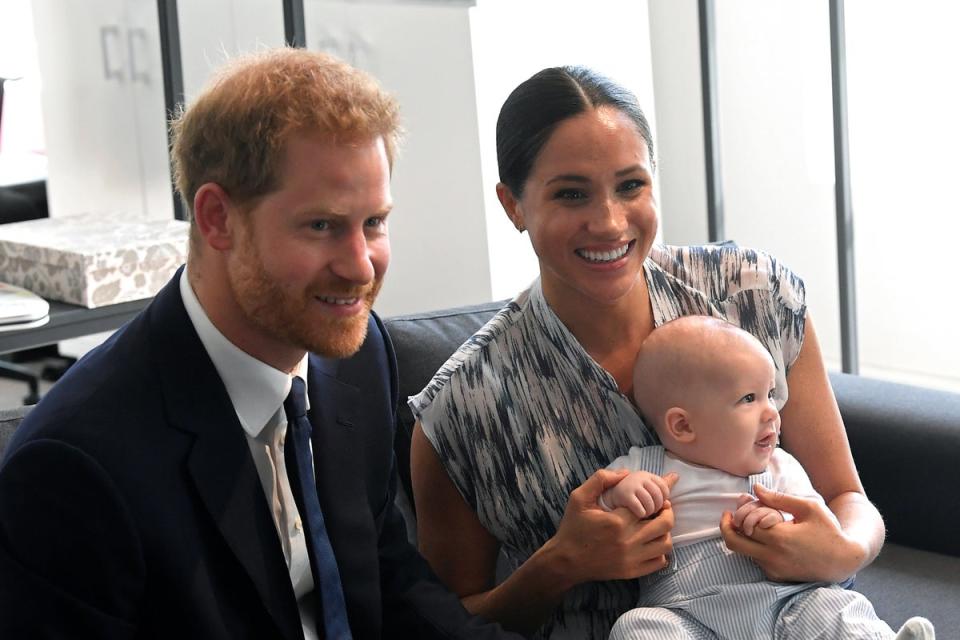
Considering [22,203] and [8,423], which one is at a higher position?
[22,203]

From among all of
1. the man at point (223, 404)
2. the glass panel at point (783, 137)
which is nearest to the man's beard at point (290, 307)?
the man at point (223, 404)

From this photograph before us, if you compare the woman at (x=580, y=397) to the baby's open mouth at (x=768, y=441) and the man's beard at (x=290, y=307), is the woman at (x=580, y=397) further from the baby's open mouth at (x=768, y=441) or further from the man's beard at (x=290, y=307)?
the man's beard at (x=290, y=307)

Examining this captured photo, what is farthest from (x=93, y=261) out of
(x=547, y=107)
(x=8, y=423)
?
(x=547, y=107)

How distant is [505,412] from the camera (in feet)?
5.87

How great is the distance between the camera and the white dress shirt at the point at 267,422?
4.58ft

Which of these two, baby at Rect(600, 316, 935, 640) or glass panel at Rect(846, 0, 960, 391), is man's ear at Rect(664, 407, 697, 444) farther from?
glass panel at Rect(846, 0, 960, 391)

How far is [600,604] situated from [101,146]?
11.0 ft

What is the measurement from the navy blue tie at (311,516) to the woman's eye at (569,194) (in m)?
0.46

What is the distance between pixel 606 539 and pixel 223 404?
538 mm

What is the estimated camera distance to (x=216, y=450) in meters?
1.37

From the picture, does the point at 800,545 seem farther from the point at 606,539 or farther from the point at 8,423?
the point at 8,423

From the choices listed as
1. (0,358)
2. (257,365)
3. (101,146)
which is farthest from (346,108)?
(0,358)

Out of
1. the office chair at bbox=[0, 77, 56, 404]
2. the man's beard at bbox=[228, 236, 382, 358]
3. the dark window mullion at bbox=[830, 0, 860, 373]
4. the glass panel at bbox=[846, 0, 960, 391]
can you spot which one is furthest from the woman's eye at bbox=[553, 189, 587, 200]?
the office chair at bbox=[0, 77, 56, 404]

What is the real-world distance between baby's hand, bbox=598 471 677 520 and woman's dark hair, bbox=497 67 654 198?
1.37ft
